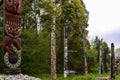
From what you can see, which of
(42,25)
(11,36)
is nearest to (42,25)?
(42,25)

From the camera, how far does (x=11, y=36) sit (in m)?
22.5

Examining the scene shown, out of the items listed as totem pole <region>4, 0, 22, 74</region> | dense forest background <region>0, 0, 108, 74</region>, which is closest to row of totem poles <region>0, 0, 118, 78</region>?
totem pole <region>4, 0, 22, 74</region>

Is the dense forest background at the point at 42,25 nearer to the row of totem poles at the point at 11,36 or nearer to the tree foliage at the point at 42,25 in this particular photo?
the tree foliage at the point at 42,25

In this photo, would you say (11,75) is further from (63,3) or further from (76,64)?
(76,64)

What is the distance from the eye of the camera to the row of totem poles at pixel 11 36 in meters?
22.1

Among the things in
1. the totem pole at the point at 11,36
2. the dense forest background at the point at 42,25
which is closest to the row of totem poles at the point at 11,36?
the totem pole at the point at 11,36

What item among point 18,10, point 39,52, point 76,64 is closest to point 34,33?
point 39,52

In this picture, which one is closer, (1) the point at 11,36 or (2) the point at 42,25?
(1) the point at 11,36

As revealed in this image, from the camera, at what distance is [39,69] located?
43781mm

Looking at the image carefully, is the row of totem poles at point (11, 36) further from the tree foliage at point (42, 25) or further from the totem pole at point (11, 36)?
the tree foliage at point (42, 25)

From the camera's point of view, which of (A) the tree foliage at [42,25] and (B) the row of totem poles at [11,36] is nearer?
(B) the row of totem poles at [11,36]

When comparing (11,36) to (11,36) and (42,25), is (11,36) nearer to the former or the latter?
(11,36)

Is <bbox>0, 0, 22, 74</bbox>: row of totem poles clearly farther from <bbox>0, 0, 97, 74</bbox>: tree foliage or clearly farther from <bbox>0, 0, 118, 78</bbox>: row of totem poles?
<bbox>0, 0, 97, 74</bbox>: tree foliage

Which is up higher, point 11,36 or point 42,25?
point 42,25
